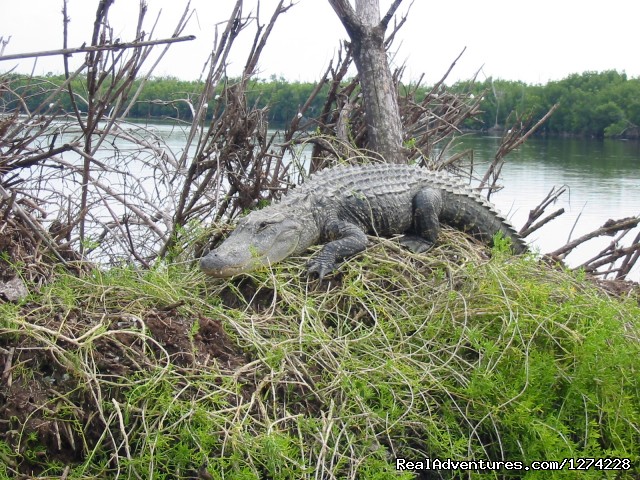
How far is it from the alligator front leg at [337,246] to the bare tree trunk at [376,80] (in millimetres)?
1282

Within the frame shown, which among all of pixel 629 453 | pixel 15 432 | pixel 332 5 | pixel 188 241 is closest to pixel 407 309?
pixel 629 453

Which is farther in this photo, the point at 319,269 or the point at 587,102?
the point at 587,102

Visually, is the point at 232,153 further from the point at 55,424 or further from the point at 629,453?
the point at 629,453

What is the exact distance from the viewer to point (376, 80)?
5133 millimetres

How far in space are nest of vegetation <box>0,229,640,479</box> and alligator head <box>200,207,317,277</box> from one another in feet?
0.38

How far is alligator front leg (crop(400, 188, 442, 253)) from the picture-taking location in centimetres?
405

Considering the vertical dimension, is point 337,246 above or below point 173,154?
below

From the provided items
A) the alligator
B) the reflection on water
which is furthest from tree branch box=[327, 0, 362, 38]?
the reflection on water

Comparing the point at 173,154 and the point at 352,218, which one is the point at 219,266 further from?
the point at 173,154

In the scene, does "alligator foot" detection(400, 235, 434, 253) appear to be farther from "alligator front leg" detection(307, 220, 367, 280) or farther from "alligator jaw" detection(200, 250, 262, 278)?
"alligator jaw" detection(200, 250, 262, 278)

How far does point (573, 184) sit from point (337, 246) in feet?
43.8

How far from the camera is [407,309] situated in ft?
10.8

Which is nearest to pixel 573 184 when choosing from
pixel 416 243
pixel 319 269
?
pixel 416 243

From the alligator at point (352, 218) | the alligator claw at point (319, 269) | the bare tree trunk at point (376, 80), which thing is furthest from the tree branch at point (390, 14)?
the alligator claw at point (319, 269)
